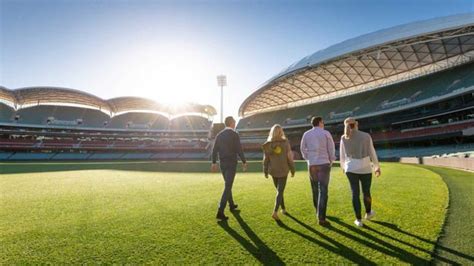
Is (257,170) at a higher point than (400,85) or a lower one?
lower

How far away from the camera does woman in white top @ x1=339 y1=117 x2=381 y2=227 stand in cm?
475

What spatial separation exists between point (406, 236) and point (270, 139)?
113 inches

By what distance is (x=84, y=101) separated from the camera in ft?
214

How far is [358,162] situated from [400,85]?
5020cm

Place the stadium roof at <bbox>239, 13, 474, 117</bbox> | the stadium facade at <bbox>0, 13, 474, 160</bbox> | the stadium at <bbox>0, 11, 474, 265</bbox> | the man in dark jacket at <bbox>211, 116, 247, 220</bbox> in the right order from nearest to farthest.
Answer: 1. the stadium at <bbox>0, 11, 474, 265</bbox>
2. the man in dark jacket at <bbox>211, 116, 247, 220</bbox>
3. the stadium roof at <bbox>239, 13, 474, 117</bbox>
4. the stadium facade at <bbox>0, 13, 474, 160</bbox>

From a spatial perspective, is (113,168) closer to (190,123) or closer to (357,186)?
(357,186)

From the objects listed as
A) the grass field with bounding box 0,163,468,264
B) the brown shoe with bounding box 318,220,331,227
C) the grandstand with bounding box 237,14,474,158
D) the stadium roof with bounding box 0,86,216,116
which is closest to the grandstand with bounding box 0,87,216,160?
the stadium roof with bounding box 0,86,216,116

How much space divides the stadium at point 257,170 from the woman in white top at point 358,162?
469 mm

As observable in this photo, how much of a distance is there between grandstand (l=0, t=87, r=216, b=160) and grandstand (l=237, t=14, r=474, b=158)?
2779cm

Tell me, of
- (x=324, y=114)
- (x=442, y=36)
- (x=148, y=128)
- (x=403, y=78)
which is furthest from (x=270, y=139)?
(x=148, y=128)

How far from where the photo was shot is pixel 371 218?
5.16 m

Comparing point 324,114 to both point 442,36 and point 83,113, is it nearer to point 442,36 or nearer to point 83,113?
point 442,36

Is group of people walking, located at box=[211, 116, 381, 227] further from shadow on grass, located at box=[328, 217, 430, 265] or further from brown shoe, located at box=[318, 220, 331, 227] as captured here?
shadow on grass, located at box=[328, 217, 430, 265]

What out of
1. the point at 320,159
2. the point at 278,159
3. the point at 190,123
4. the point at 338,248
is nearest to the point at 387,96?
the point at 320,159
